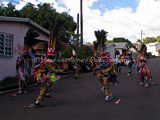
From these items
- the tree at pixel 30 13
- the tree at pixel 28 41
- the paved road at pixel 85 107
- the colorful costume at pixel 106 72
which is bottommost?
the paved road at pixel 85 107

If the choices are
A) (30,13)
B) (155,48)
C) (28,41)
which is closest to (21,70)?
(28,41)

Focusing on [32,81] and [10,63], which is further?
[10,63]

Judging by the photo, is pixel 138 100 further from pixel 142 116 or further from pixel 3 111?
pixel 3 111

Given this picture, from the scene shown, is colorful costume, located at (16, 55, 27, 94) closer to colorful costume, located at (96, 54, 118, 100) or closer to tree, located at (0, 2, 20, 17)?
colorful costume, located at (96, 54, 118, 100)

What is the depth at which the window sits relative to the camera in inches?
524

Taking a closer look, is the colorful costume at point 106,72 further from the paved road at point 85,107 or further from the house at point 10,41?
the house at point 10,41

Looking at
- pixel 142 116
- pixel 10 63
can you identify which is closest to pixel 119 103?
pixel 142 116

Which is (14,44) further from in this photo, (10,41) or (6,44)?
(6,44)

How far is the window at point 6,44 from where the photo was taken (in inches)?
524

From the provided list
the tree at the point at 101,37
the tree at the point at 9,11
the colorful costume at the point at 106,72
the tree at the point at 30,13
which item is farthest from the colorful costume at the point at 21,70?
the tree at the point at 9,11

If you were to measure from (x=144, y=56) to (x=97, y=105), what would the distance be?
501 cm

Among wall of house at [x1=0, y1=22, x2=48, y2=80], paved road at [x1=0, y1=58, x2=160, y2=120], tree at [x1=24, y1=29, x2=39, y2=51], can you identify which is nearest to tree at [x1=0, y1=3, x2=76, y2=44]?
wall of house at [x1=0, y1=22, x2=48, y2=80]

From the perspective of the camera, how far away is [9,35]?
13.9m

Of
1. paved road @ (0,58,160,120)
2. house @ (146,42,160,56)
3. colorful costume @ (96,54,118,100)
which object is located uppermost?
house @ (146,42,160,56)
